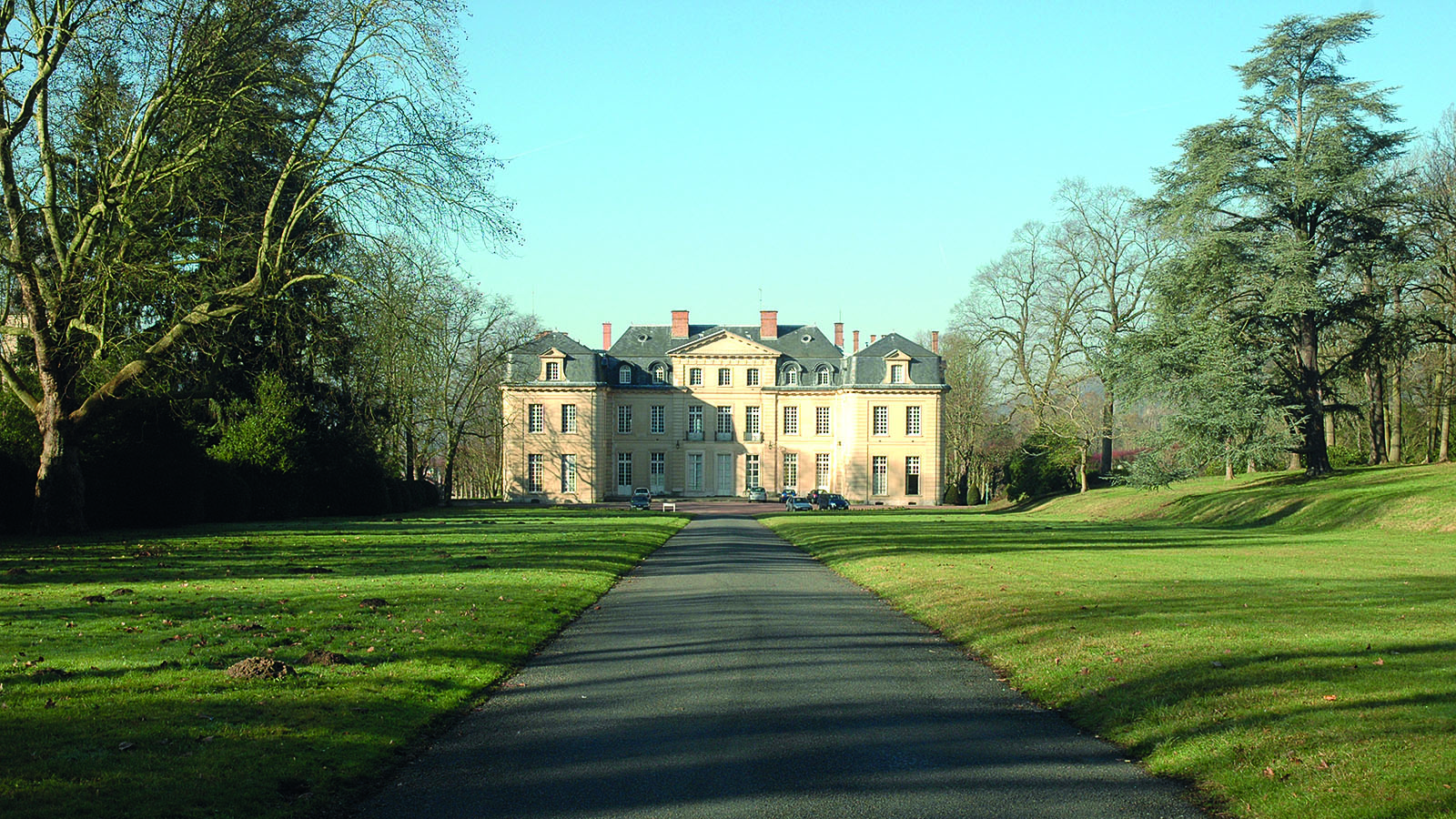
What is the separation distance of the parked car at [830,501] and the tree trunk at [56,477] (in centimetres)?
4307

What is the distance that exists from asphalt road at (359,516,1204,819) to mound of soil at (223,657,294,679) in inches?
67.6

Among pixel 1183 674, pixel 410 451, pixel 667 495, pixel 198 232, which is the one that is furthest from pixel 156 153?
pixel 667 495

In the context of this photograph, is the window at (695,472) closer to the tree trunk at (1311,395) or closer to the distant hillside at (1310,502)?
the distant hillside at (1310,502)

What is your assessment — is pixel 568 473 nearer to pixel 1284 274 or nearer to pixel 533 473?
pixel 533 473

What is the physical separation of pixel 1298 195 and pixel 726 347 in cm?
4347

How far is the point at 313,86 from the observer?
861 inches

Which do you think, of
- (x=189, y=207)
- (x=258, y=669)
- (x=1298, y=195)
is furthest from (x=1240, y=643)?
(x=1298, y=195)

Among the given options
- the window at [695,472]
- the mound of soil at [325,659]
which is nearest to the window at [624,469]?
the window at [695,472]

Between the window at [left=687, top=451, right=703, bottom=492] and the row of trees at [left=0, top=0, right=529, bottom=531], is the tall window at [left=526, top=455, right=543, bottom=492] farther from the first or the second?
the row of trees at [left=0, top=0, right=529, bottom=531]

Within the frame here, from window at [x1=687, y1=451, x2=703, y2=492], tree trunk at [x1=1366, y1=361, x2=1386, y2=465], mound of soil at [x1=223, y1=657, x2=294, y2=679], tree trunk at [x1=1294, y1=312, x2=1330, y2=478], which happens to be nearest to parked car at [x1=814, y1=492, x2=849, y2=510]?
window at [x1=687, y1=451, x2=703, y2=492]

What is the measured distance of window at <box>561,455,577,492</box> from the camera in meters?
70.6

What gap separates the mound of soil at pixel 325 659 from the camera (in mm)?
9109

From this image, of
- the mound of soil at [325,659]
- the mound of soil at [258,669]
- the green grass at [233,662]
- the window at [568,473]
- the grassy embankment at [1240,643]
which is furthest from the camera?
the window at [568,473]

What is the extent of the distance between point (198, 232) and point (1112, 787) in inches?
862
